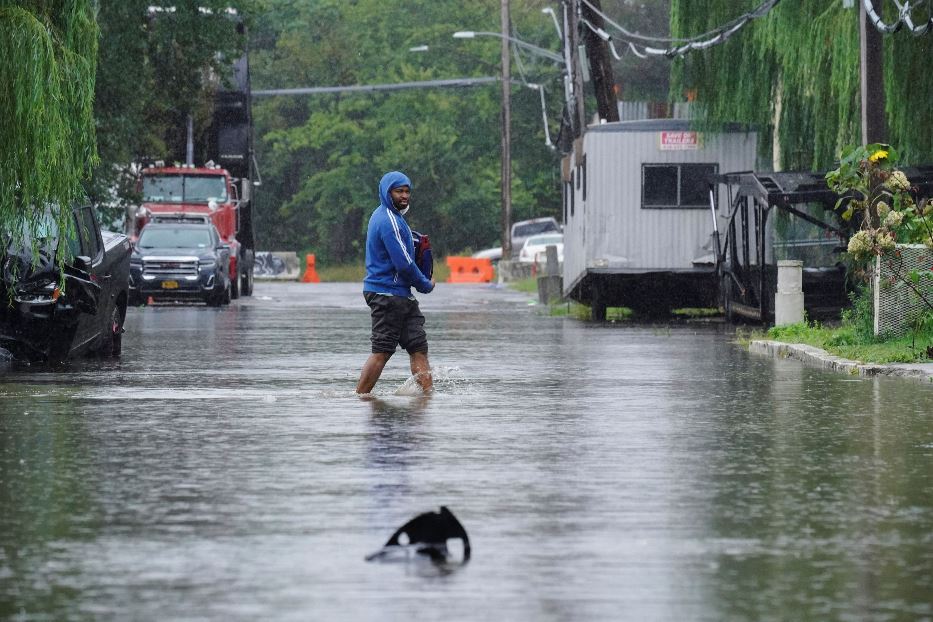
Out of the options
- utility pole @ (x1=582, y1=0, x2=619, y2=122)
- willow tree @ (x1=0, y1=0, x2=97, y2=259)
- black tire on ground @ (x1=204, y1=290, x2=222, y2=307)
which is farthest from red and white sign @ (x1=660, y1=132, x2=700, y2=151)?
willow tree @ (x1=0, y1=0, x2=97, y2=259)

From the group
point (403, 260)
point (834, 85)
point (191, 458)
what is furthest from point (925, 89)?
point (191, 458)

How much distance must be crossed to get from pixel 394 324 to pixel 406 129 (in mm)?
71969

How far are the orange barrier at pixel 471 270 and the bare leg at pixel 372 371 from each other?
178ft

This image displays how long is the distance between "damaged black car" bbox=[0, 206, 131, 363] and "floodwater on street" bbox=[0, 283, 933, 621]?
1.08m

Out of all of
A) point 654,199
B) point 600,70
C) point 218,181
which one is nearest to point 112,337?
point 654,199

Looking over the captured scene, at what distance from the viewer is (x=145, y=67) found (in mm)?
39344

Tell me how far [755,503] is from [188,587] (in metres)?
3.48

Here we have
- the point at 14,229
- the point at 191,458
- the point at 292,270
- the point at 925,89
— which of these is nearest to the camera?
the point at 191,458

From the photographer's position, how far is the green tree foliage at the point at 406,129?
293ft

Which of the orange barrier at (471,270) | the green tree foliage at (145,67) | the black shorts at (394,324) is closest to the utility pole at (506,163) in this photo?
the orange barrier at (471,270)

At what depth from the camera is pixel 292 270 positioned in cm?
7988

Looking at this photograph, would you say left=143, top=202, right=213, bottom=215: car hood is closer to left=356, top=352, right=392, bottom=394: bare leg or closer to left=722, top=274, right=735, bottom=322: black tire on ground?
left=722, top=274, right=735, bottom=322: black tire on ground

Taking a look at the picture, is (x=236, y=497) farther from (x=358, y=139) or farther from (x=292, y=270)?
(x=358, y=139)

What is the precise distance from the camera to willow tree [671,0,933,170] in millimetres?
27719
